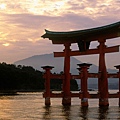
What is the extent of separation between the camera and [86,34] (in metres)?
27.7

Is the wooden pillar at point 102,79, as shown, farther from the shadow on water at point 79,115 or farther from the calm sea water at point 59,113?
the shadow on water at point 79,115

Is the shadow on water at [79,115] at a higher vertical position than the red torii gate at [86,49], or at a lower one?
lower

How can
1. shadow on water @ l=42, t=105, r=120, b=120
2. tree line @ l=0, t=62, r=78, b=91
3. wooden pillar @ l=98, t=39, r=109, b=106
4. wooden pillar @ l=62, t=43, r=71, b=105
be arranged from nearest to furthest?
1. shadow on water @ l=42, t=105, r=120, b=120
2. wooden pillar @ l=98, t=39, r=109, b=106
3. wooden pillar @ l=62, t=43, r=71, b=105
4. tree line @ l=0, t=62, r=78, b=91

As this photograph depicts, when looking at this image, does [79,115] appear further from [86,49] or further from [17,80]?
[17,80]

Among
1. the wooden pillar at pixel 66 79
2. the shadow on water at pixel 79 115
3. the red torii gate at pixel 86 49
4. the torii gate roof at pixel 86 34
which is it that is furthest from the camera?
the wooden pillar at pixel 66 79

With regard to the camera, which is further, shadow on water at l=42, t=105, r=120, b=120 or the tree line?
the tree line

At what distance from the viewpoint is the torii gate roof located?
2612cm

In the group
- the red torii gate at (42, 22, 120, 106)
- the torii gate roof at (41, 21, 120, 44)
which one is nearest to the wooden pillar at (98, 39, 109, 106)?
the red torii gate at (42, 22, 120, 106)

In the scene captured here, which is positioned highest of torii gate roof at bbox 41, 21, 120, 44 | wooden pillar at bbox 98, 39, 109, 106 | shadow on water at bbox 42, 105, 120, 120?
torii gate roof at bbox 41, 21, 120, 44

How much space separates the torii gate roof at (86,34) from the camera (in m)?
26.1

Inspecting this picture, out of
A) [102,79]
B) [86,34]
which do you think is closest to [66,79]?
[102,79]

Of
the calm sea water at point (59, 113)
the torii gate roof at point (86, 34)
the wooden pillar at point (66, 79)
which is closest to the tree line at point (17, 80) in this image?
the torii gate roof at point (86, 34)

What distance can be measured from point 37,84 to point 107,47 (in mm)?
63292

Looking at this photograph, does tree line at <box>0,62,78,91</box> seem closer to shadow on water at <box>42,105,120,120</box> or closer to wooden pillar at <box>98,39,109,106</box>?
wooden pillar at <box>98,39,109,106</box>
